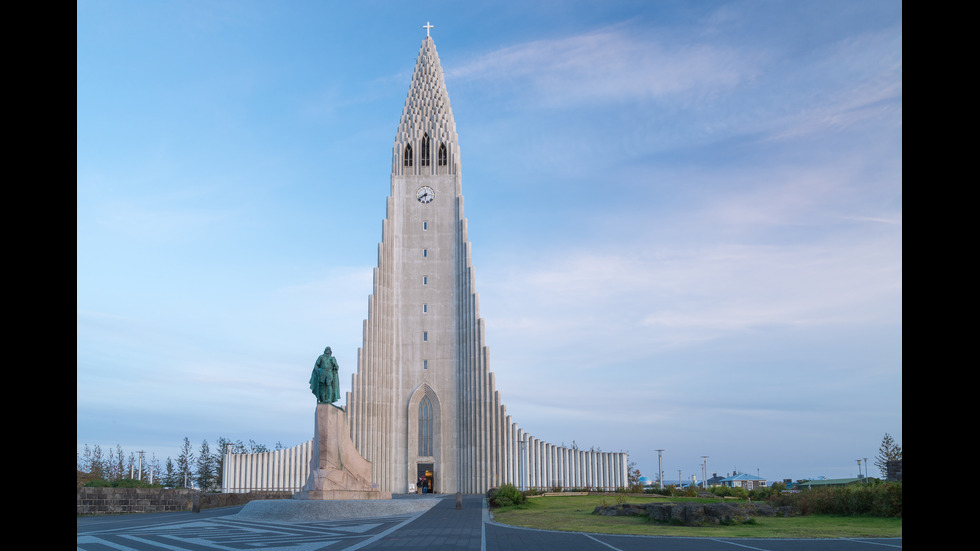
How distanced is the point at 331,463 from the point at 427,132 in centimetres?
3341

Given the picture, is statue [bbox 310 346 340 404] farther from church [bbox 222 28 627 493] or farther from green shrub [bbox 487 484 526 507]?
church [bbox 222 28 627 493]

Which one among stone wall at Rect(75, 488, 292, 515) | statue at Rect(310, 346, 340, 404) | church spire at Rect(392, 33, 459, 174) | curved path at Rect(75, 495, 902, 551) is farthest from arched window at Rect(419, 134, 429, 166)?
curved path at Rect(75, 495, 902, 551)

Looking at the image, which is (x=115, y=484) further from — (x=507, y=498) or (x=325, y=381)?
(x=507, y=498)

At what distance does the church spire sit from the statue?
2878 cm

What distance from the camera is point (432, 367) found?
49000mm

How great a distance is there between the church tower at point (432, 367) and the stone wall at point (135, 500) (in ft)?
52.9

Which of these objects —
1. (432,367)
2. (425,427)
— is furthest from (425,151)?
(425,427)
